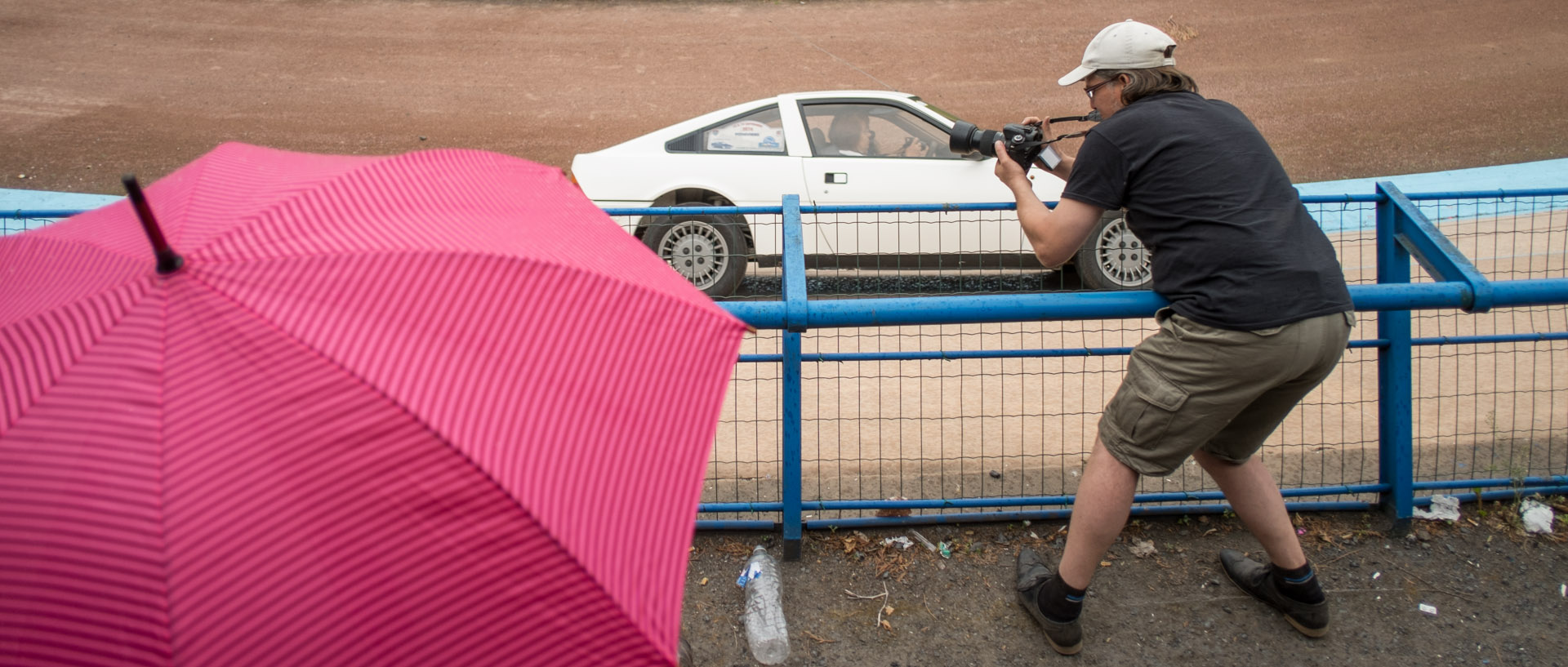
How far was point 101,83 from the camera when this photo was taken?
40.9 feet

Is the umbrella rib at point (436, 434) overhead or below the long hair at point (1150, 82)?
below

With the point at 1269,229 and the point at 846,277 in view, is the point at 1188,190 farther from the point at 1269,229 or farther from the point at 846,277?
the point at 846,277

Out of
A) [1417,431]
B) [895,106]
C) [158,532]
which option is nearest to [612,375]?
[158,532]

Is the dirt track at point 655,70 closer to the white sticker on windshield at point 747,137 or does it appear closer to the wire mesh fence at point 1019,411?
the white sticker on windshield at point 747,137

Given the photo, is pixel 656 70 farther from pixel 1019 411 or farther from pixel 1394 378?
pixel 1394 378

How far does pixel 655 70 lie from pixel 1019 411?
948cm

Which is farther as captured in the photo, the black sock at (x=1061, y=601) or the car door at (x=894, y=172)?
the car door at (x=894, y=172)

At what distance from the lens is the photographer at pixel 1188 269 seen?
2.48 meters

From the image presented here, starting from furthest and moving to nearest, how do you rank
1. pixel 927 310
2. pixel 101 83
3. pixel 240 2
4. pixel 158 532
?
1. pixel 240 2
2. pixel 101 83
3. pixel 927 310
4. pixel 158 532

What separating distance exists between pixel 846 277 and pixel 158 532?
472cm

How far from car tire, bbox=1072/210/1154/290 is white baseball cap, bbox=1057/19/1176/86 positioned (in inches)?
139

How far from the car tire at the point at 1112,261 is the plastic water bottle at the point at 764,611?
3.52 metres

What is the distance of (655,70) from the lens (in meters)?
13.3

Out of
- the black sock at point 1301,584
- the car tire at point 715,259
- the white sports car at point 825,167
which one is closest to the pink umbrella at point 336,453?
the black sock at point 1301,584
